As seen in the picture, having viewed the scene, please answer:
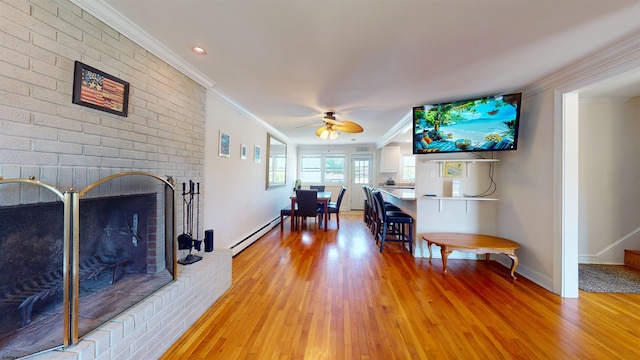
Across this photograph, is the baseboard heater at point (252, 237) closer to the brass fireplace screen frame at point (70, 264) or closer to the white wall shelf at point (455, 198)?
the brass fireplace screen frame at point (70, 264)

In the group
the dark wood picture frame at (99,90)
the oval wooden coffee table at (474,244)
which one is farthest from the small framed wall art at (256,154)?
the oval wooden coffee table at (474,244)

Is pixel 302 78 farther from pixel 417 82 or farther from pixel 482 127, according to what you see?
pixel 482 127

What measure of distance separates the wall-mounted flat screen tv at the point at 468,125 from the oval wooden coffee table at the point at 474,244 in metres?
1.16

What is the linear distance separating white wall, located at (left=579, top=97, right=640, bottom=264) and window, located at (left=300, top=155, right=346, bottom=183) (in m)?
5.30

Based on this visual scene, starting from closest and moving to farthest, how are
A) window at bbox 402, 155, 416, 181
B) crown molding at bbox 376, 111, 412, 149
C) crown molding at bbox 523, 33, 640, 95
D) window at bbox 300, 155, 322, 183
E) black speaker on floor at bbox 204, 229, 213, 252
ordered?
crown molding at bbox 523, 33, 640, 95 < black speaker on floor at bbox 204, 229, 213, 252 < crown molding at bbox 376, 111, 412, 149 < window at bbox 402, 155, 416, 181 < window at bbox 300, 155, 322, 183

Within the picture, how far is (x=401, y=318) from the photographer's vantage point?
6.22 ft

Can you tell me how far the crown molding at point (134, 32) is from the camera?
4.64 feet

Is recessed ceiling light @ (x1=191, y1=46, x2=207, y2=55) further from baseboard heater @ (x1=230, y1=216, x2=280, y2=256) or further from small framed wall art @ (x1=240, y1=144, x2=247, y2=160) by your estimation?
baseboard heater @ (x1=230, y1=216, x2=280, y2=256)

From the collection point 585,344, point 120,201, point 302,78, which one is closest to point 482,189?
point 585,344

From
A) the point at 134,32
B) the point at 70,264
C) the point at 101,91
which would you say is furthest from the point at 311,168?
the point at 70,264

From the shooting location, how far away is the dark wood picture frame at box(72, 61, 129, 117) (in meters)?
1.35

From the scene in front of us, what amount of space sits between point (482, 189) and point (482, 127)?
953 millimetres

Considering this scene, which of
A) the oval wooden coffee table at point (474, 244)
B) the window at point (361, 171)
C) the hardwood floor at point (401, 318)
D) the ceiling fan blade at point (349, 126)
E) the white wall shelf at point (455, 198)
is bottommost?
the hardwood floor at point (401, 318)

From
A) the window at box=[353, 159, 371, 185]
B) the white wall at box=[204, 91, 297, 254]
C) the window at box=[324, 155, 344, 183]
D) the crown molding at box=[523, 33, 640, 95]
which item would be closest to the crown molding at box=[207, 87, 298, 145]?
the white wall at box=[204, 91, 297, 254]
